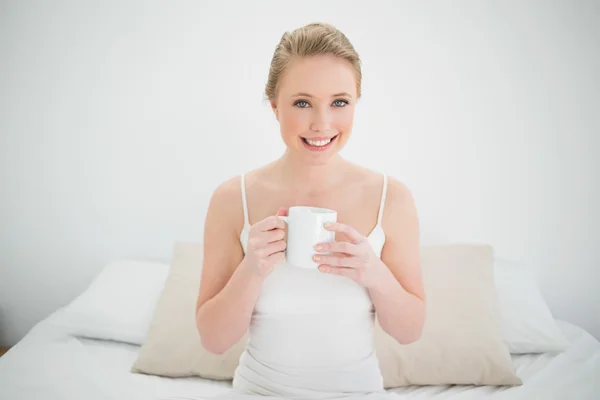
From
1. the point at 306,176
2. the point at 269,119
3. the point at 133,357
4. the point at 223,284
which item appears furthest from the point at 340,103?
the point at 133,357

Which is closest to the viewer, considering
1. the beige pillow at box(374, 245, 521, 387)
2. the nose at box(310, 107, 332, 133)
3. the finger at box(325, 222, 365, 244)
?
the finger at box(325, 222, 365, 244)

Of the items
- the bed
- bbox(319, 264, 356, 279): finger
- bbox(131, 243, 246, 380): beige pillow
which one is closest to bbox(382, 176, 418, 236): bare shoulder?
bbox(319, 264, 356, 279): finger

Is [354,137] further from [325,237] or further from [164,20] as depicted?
[325,237]

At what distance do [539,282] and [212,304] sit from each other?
1506 mm

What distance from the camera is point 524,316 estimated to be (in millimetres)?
1742

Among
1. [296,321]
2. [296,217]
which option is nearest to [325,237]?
[296,217]

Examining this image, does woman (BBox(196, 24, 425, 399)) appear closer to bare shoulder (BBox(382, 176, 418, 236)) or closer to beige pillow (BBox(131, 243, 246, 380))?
bare shoulder (BBox(382, 176, 418, 236))

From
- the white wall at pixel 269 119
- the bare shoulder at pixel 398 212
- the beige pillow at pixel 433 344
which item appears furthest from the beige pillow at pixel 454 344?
the bare shoulder at pixel 398 212

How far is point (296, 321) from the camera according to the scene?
1.09 metres

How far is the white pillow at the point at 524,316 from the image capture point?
168 centimetres

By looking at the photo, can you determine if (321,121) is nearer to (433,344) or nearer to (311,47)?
(311,47)

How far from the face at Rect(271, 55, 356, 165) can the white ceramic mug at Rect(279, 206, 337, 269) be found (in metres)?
0.18

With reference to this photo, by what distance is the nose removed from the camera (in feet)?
3.24

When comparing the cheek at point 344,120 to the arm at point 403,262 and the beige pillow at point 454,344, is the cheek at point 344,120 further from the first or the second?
the beige pillow at point 454,344
